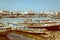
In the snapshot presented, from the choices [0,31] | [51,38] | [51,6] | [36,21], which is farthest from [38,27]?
[0,31]

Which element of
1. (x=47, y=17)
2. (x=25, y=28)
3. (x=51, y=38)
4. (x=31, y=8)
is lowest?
(x=51, y=38)

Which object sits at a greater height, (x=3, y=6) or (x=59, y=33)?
(x=3, y=6)

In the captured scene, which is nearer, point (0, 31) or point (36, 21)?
point (0, 31)

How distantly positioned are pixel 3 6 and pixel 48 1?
0.93 m

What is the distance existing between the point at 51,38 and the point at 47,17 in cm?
45

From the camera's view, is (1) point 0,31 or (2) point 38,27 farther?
(2) point 38,27

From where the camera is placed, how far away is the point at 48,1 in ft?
10.3

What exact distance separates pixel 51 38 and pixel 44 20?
403 mm

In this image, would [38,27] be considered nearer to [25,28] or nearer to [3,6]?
[25,28]

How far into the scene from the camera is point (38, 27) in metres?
3.03

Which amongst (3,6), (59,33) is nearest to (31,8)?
(3,6)

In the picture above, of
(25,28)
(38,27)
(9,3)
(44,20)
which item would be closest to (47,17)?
(44,20)

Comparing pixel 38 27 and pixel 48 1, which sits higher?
pixel 48 1

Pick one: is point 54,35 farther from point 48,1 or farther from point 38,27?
point 48,1
